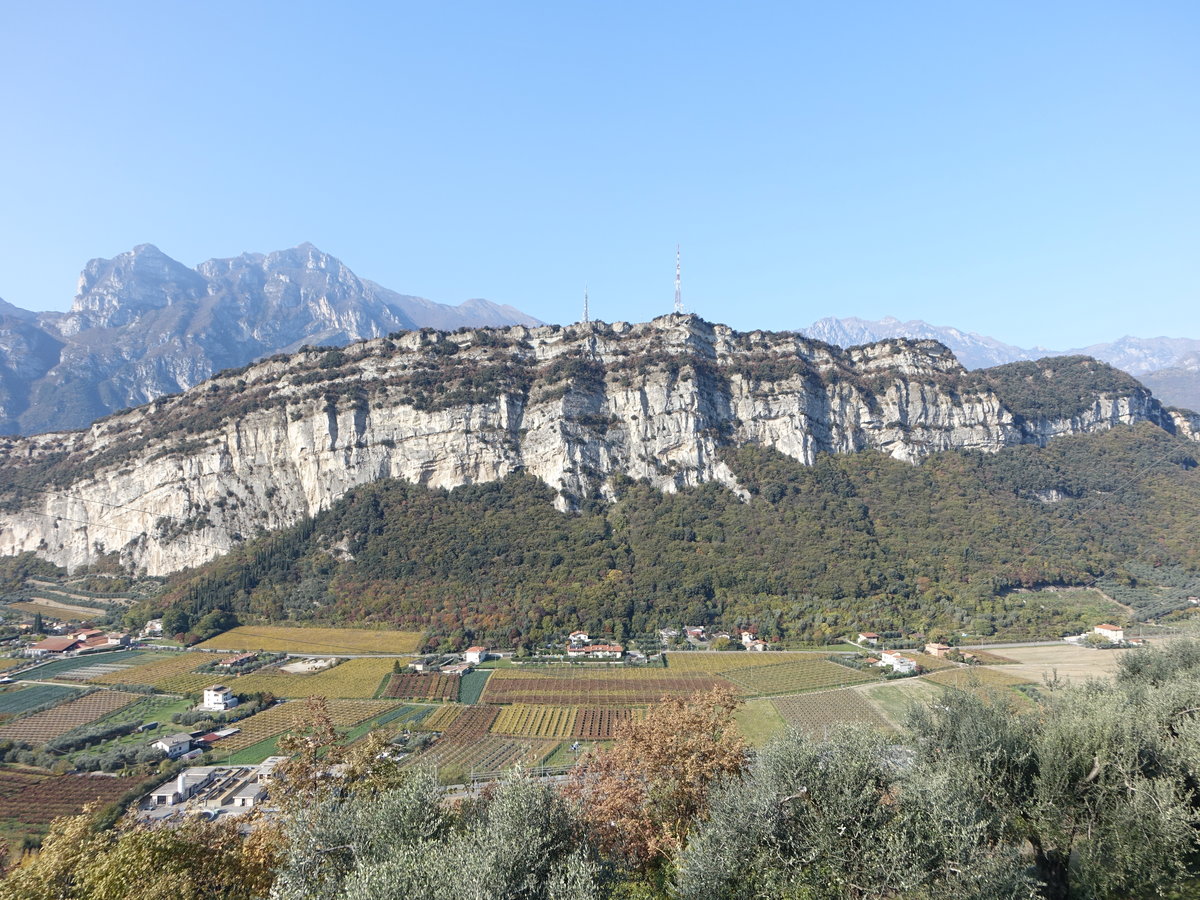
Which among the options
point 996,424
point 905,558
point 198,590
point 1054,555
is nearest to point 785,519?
point 905,558

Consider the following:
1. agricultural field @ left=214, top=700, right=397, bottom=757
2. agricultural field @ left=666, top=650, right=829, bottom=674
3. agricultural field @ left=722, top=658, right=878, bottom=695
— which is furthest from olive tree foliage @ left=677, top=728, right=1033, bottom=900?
agricultural field @ left=666, top=650, right=829, bottom=674

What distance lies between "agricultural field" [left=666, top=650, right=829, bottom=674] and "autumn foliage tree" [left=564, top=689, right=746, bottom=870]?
34.2m

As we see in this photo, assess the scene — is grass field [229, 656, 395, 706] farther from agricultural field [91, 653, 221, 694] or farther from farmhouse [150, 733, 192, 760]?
farmhouse [150, 733, 192, 760]

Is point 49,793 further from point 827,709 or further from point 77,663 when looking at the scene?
point 827,709

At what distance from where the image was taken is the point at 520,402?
98.5m

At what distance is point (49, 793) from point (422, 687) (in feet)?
78.8

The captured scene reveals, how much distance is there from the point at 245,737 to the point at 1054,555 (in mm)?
89537

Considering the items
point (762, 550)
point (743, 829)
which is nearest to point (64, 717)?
point (743, 829)

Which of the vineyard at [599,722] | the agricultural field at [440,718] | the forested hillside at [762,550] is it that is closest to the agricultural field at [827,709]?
the vineyard at [599,722]

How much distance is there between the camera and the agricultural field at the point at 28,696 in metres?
47.9

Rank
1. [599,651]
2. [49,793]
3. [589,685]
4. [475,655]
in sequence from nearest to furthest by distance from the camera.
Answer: [49,793] → [589,685] → [475,655] → [599,651]

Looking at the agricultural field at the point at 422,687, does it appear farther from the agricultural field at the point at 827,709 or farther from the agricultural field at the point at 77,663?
the agricultural field at the point at 77,663

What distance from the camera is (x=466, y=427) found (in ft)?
313

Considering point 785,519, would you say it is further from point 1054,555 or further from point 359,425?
point 359,425
